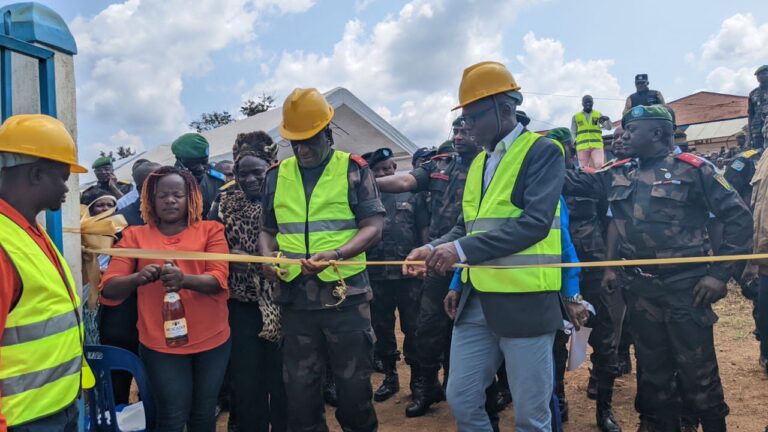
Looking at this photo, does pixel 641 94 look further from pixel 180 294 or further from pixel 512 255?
pixel 180 294

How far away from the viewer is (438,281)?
200 inches

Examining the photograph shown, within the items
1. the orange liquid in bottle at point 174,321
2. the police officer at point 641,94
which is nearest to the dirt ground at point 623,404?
the orange liquid in bottle at point 174,321

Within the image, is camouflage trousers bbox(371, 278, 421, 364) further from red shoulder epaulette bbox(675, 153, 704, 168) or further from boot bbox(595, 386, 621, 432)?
red shoulder epaulette bbox(675, 153, 704, 168)

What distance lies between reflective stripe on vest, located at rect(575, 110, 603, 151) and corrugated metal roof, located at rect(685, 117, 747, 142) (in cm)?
2368

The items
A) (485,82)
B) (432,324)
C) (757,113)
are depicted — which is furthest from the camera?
(757,113)

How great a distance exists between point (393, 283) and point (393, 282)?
0.06ft

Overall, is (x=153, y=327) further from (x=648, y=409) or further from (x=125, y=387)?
(x=648, y=409)

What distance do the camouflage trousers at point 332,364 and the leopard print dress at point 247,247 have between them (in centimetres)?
31

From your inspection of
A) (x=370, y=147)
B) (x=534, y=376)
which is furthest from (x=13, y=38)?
(x=370, y=147)

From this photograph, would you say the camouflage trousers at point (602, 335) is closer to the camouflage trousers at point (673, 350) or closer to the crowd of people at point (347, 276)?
the crowd of people at point (347, 276)

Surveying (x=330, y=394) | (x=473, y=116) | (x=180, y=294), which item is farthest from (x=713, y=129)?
(x=180, y=294)

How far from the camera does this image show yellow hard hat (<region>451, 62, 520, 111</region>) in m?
3.00

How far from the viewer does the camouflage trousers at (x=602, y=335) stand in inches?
189

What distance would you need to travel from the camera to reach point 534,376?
2.84 metres
